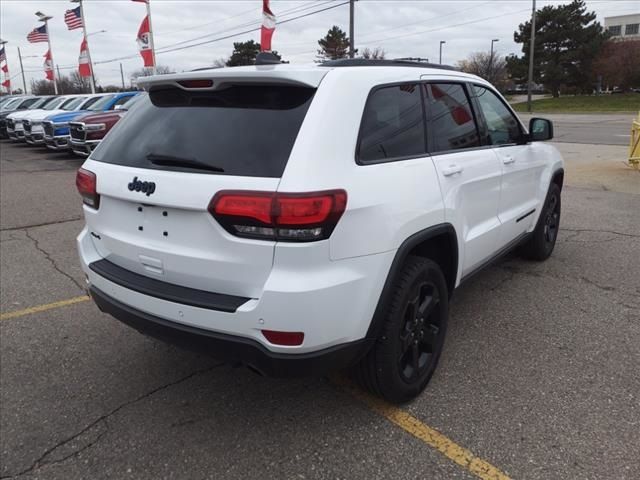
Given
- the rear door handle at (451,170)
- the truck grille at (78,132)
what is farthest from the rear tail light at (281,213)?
the truck grille at (78,132)

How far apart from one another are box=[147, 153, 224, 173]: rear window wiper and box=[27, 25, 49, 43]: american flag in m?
34.8

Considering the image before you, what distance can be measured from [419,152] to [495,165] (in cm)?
101

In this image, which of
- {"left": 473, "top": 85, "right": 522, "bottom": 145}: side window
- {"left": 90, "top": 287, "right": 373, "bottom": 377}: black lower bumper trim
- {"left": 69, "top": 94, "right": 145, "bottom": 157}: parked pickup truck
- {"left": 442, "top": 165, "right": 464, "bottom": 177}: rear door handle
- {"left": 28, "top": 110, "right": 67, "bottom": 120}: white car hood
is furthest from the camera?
{"left": 28, "top": 110, "right": 67, "bottom": 120}: white car hood

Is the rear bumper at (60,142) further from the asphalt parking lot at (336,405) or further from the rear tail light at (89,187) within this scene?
the rear tail light at (89,187)

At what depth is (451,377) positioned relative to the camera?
320cm

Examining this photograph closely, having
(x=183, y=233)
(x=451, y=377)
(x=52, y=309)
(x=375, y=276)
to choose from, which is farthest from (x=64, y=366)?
(x=451, y=377)

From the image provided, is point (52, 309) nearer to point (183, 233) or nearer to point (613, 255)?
point (183, 233)

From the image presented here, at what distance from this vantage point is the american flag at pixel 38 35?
31.4 metres

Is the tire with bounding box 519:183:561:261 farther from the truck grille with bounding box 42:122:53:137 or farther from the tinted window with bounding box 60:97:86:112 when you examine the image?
the tinted window with bounding box 60:97:86:112

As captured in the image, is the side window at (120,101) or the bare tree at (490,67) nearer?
the side window at (120,101)

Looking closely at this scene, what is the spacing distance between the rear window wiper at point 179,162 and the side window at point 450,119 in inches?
52.2

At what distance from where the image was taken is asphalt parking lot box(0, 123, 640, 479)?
249cm

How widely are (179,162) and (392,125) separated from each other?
43.3 inches

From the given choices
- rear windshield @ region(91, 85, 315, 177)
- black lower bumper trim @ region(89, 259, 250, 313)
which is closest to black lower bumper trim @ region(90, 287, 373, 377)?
black lower bumper trim @ region(89, 259, 250, 313)
